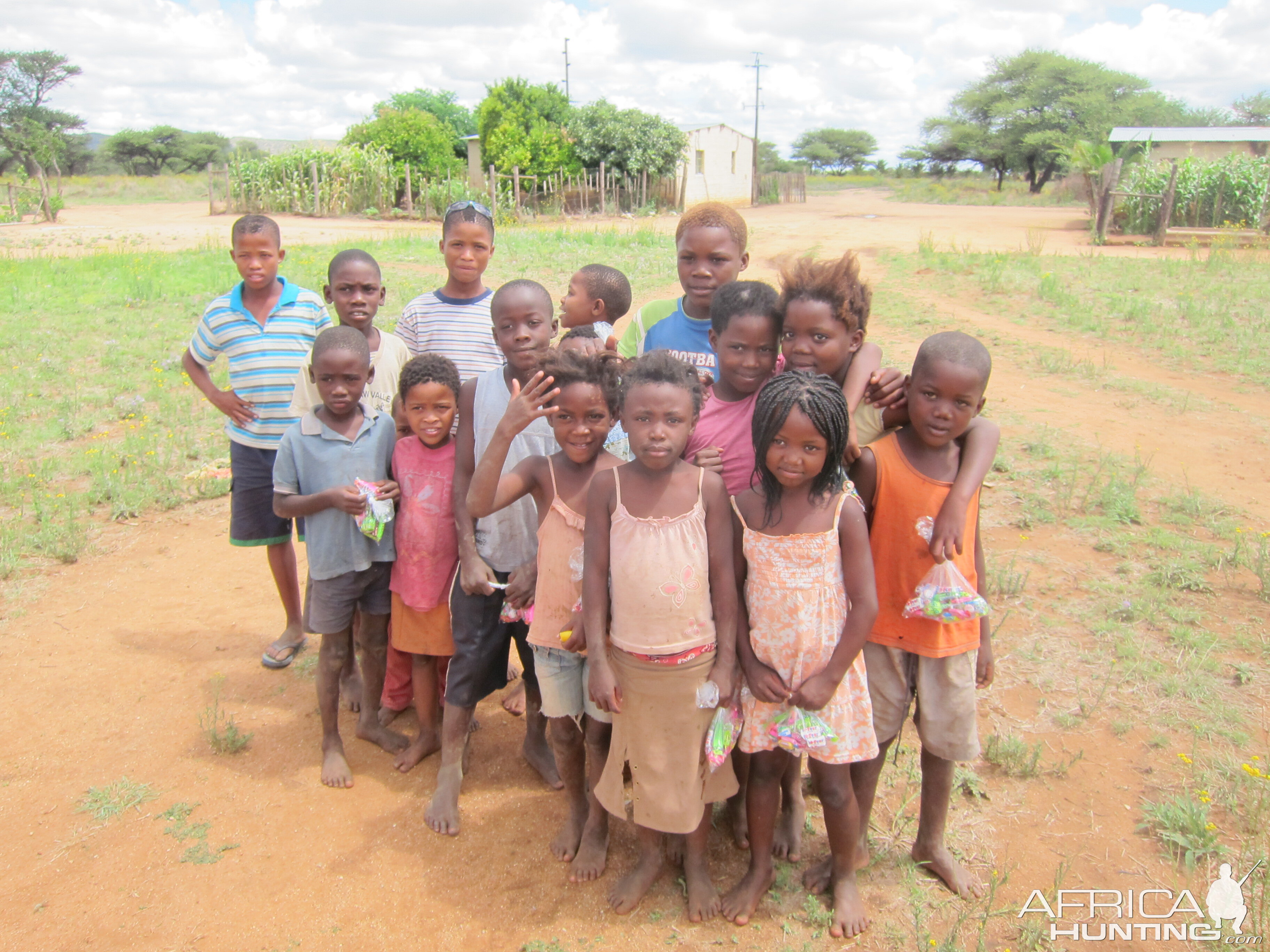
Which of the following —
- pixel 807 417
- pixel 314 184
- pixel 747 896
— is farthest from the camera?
pixel 314 184

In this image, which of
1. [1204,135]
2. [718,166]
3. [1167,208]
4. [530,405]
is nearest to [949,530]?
[530,405]

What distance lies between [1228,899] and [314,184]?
81.0 feet

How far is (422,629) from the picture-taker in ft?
9.78

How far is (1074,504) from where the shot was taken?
16.4 ft

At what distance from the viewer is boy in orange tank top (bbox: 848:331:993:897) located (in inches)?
84.6

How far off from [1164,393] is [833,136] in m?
58.1

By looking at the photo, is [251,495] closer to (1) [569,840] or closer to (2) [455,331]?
(2) [455,331]

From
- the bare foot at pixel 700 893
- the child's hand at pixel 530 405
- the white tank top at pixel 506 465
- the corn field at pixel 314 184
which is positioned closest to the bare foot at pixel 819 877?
the bare foot at pixel 700 893

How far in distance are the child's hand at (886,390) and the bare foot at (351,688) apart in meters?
2.29

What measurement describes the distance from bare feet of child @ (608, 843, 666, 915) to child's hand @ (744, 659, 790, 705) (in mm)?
626

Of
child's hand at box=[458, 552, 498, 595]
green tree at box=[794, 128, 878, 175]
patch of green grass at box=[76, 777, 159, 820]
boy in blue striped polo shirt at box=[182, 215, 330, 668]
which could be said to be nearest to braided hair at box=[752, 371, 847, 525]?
child's hand at box=[458, 552, 498, 595]

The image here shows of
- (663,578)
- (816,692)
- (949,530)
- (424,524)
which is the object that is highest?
(949,530)

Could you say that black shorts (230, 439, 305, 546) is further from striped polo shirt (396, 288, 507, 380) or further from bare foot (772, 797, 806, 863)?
bare foot (772, 797, 806, 863)

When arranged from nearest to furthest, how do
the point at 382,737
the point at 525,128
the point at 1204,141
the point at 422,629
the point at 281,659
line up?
the point at 422,629, the point at 382,737, the point at 281,659, the point at 1204,141, the point at 525,128
